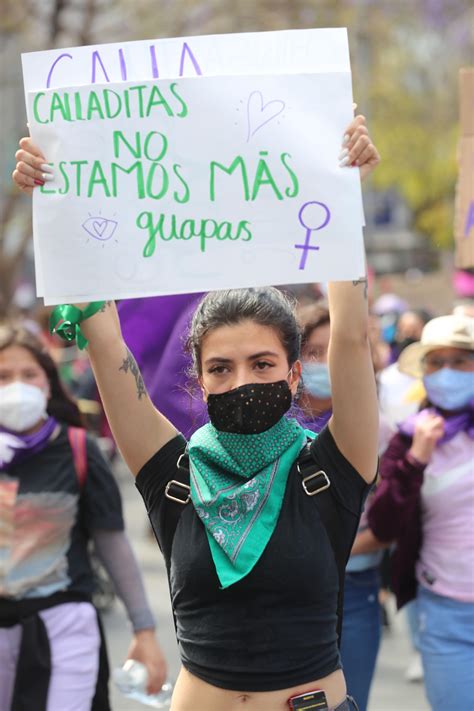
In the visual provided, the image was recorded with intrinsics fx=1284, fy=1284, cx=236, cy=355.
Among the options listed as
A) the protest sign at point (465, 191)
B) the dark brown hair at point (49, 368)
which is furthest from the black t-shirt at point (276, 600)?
the protest sign at point (465, 191)

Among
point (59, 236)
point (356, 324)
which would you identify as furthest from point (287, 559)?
point (59, 236)

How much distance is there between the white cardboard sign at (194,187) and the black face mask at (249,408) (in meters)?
0.24

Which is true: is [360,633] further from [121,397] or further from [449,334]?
[121,397]

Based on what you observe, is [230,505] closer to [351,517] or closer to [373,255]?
[351,517]

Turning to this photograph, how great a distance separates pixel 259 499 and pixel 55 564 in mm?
1494

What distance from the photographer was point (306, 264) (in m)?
2.84

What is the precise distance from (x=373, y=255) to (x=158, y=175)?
163 feet

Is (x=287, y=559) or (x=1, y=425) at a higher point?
(x=1, y=425)

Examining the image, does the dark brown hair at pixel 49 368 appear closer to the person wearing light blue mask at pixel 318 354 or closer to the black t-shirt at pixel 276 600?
the person wearing light blue mask at pixel 318 354

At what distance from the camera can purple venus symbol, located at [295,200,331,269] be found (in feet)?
9.35

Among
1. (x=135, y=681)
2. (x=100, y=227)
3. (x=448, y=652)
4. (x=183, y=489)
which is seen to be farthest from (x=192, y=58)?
(x=448, y=652)

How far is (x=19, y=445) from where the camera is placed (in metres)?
4.17

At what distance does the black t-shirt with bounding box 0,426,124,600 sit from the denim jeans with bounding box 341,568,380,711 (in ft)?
2.75

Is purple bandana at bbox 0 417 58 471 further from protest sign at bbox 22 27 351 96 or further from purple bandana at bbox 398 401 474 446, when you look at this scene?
protest sign at bbox 22 27 351 96
